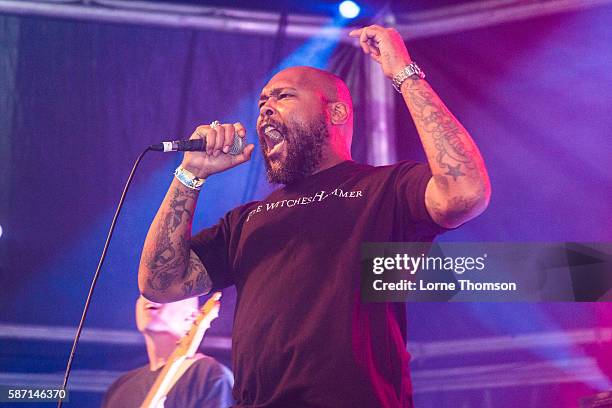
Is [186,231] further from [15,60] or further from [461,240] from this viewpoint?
[15,60]

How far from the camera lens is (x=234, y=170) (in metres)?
3.46

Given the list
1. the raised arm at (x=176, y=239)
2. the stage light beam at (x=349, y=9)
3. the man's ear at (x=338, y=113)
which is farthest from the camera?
the stage light beam at (x=349, y=9)

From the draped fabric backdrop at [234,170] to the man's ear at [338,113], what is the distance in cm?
98

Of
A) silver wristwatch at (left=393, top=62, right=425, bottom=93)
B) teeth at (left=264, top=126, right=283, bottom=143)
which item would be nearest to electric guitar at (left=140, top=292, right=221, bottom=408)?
teeth at (left=264, top=126, right=283, bottom=143)

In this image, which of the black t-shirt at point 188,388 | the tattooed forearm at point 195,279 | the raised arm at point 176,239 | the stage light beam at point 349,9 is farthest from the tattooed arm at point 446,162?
the stage light beam at point 349,9

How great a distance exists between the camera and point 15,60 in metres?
3.41

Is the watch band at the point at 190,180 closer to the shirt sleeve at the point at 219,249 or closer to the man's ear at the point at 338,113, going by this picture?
the shirt sleeve at the point at 219,249

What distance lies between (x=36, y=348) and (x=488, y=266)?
6.15 ft

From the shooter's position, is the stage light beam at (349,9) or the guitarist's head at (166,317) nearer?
the guitarist's head at (166,317)

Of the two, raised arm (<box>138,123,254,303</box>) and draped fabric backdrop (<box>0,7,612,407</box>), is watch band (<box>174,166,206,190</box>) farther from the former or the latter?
draped fabric backdrop (<box>0,7,612,407</box>)

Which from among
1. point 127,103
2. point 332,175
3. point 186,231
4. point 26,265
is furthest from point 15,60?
point 332,175

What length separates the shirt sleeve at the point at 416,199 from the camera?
6.22 feet

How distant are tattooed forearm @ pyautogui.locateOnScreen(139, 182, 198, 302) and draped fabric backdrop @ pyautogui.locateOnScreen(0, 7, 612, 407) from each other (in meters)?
0.99

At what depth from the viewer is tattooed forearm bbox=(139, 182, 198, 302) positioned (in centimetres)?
221
